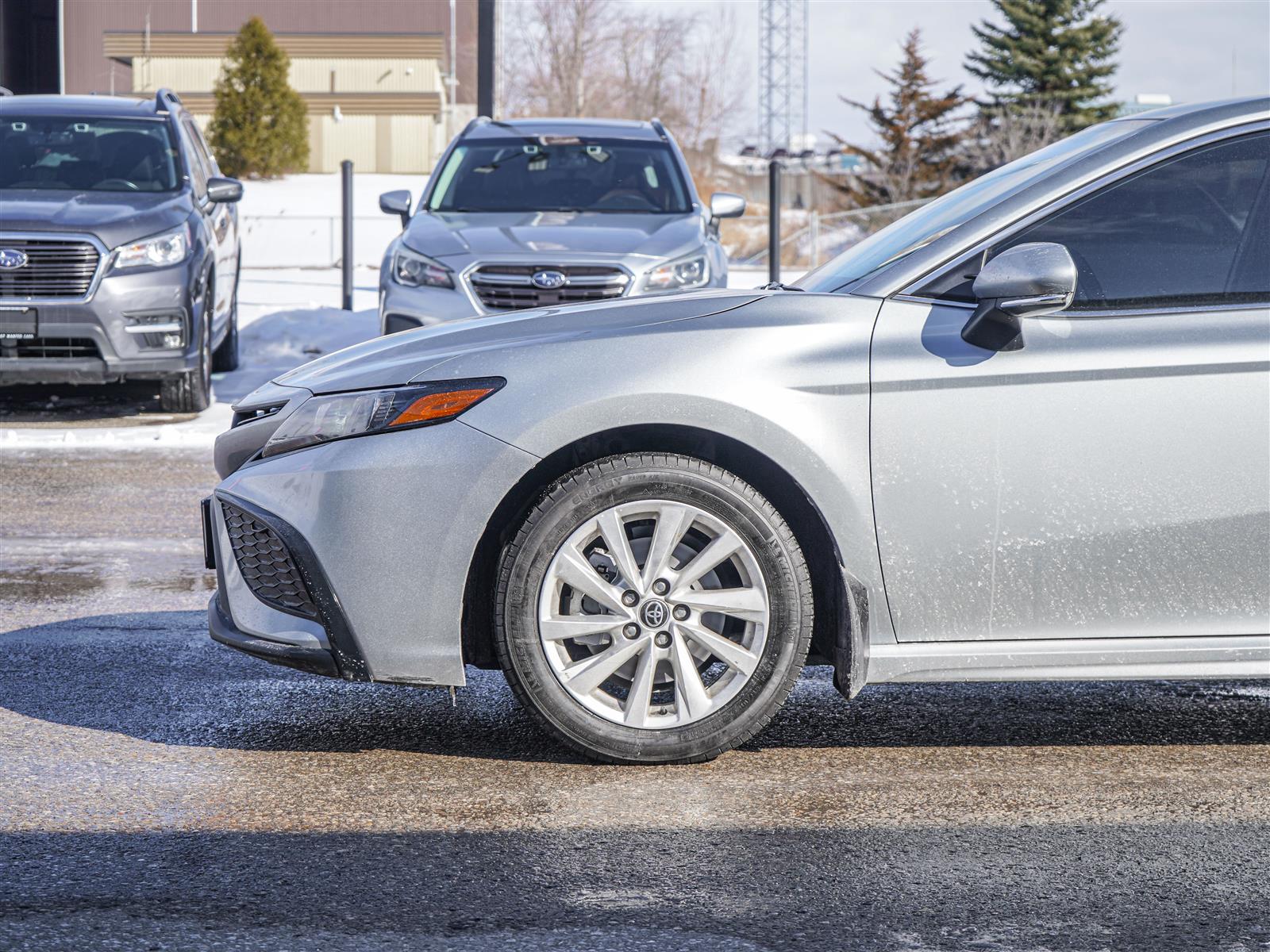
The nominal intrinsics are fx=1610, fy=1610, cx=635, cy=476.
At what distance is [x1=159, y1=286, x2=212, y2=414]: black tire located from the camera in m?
10.9

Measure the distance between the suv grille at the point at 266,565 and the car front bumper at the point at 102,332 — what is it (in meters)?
6.41

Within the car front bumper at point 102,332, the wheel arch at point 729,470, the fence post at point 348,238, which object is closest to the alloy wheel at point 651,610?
the wheel arch at point 729,470

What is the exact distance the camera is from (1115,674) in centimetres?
399

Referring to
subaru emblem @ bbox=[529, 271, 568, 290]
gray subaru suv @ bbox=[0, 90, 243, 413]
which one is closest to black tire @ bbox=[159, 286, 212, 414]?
gray subaru suv @ bbox=[0, 90, 243, 413]

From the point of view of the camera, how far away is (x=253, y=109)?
41781mm

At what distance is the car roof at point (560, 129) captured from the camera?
11148mm

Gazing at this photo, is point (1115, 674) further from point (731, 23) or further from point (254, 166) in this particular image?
point (731, 23)

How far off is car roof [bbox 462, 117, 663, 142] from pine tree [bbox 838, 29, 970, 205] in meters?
34.6

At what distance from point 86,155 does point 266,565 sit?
805cm

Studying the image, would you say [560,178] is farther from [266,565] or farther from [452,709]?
[266,565]

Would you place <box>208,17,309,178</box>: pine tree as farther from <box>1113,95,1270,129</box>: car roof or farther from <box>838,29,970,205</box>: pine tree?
<box>1113,95,1270,129</box>: car roof

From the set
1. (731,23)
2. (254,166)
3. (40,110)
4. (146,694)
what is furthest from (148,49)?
(146,694)

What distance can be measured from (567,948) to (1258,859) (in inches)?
59.4

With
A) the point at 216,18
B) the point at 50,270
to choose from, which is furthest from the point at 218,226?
the point at 216,18
